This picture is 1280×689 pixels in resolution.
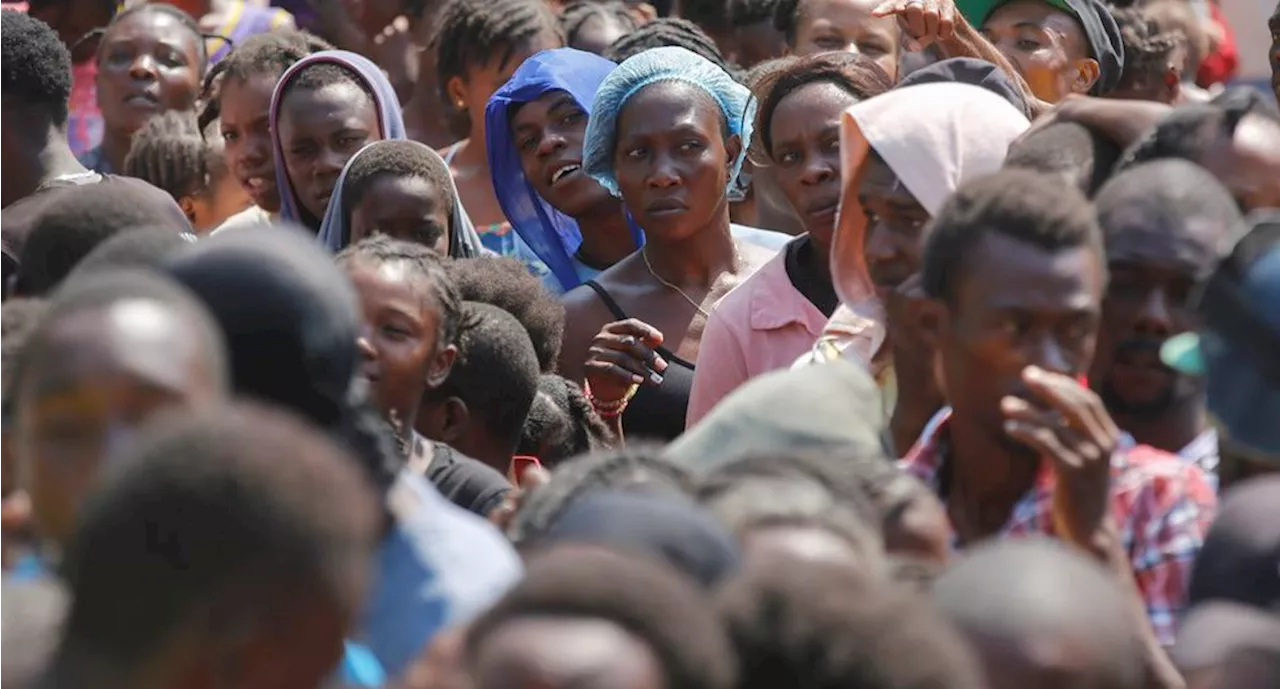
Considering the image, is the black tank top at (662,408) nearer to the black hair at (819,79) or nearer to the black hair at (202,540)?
the black hair at (819,79)

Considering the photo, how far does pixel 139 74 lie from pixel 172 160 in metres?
0.64

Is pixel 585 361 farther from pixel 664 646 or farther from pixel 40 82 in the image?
pixel 664 646

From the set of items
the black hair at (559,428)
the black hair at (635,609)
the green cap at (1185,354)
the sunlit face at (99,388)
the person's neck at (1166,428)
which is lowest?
the black hair at (559,428)

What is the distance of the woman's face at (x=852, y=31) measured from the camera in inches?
266

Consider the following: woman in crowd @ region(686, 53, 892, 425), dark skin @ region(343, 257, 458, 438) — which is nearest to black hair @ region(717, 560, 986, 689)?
dark skin @ region(343, 257, 458, 438)

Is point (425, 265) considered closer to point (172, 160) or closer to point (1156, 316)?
point (1156, 316)

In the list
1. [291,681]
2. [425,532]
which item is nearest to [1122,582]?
[425,532]

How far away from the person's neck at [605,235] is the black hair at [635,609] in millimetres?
3922

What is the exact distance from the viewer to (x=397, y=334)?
436 cm

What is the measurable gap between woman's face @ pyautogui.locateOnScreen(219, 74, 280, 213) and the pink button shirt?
194cm

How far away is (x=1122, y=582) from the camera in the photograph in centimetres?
324

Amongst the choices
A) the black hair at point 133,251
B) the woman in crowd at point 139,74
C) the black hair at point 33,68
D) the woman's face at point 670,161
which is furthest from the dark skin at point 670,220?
the woman in crowd at point 139,74

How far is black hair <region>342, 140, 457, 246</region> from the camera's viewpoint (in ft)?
18.3

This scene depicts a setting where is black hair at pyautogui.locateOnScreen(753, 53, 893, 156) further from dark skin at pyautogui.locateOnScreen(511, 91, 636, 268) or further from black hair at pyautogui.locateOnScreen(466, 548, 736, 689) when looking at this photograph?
black hair at pyautogui.locateOnScreen(466, 548, 736, 689)
